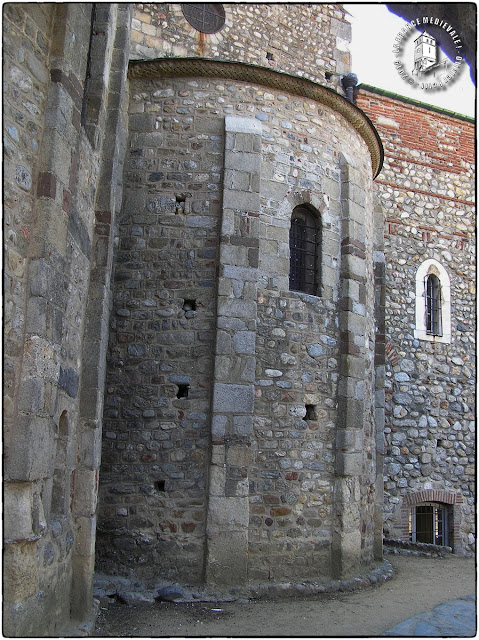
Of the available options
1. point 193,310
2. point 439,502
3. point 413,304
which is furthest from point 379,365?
point 439,502

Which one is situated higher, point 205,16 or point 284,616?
point 205,16

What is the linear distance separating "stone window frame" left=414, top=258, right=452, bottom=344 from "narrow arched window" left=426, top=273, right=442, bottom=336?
4 centimetres

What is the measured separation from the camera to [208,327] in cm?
693

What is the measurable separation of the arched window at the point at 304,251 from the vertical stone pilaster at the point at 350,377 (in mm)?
392

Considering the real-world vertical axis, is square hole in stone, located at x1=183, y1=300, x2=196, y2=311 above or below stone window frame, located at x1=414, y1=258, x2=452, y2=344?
below

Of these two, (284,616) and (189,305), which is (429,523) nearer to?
(284,616)

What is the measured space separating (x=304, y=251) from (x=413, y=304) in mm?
4857

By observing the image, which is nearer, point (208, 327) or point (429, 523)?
point (208, 327)

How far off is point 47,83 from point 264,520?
4.84 m

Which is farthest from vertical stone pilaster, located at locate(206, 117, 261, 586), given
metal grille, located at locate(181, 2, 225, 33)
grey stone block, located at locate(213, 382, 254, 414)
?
metal grille, located at locate(181, 2, 225, 33)

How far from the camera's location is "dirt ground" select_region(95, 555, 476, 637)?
5391mm

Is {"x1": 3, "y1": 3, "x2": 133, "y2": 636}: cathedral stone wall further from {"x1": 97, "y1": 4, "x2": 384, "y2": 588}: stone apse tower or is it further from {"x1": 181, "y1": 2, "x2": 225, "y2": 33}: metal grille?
{"x1": 181, "y1": 2, "x2": 225, "y2": 33}: metal grille

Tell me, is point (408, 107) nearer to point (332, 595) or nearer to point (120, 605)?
point (332, 595)

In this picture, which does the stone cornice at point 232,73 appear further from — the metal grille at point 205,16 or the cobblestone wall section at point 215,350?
the metal grille at point 205,16
